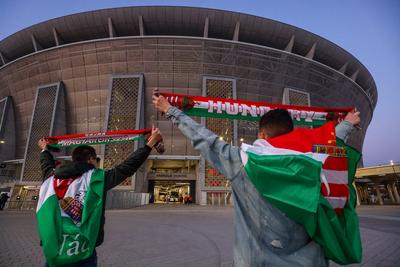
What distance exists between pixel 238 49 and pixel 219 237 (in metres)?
26.1

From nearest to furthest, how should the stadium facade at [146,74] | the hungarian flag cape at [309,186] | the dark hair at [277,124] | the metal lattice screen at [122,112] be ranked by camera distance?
the hungarian flag cape at [309,186] < the dark hair at [277,124] < the metal lattice screen at [122,112] < the stadium facade at [146,74]

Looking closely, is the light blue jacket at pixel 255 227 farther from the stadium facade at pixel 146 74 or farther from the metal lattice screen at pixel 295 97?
the metal lattice screen at pixel 295 97

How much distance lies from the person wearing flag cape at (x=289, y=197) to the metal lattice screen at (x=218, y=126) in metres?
22.9

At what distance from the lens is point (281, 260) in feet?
4.06

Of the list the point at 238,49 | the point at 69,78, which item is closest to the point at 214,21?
the point at 238,49

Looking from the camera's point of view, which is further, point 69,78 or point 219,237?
point 69,78

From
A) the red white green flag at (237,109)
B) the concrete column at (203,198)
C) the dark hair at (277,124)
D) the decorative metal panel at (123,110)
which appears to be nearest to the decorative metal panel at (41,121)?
the decorative metal panel at (123,110)

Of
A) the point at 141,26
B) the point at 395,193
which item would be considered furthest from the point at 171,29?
the point at 395,193

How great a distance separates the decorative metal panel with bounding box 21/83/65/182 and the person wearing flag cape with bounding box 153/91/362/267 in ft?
102

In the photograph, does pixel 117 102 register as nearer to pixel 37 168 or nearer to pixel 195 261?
pixel 37 168

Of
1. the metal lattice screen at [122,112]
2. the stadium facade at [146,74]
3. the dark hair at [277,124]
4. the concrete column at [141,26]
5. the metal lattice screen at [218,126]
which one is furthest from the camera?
the concrete column at [141,26]

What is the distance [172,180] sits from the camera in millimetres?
29562

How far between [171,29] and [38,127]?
20601 millimetres

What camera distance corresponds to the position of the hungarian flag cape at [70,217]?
1.67 metres
